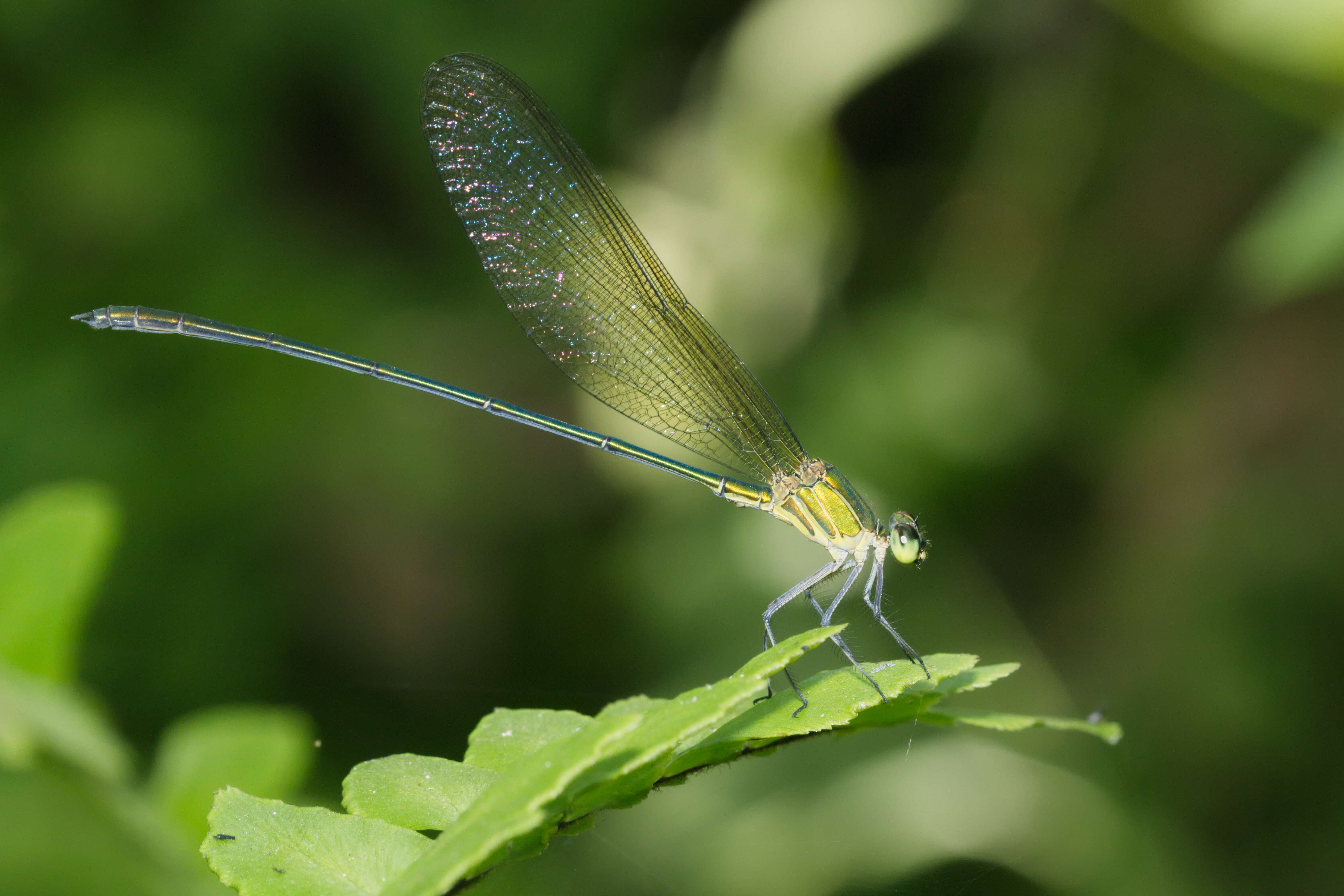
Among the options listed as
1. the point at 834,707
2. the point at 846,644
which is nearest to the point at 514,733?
the point at 834,707

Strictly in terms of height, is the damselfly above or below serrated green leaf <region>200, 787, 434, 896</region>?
above

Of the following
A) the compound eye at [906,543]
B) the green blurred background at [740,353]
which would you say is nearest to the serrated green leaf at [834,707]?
the compound eye at [906,543]

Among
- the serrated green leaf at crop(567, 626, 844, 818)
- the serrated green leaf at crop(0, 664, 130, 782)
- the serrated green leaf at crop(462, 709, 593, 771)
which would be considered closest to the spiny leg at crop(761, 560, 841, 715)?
the serrated green leaf at crop(462, 709, 593, 771)

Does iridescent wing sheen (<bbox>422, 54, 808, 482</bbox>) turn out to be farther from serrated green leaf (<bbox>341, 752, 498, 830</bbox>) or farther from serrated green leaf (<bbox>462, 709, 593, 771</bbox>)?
serrated green leaf (<bbox>341, 752, 498, 830</bbox>)

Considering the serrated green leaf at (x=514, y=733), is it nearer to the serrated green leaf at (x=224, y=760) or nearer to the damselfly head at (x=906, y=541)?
the serrated green leaf at (x=224, y=760)

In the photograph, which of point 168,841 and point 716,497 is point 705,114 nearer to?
point 716,497

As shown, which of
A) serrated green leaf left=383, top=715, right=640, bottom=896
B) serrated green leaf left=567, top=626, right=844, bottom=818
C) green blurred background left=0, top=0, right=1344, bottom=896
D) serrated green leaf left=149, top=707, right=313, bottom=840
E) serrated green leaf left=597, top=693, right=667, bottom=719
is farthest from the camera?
green blurred background left=0, top=0, right=1344, bottom=896
